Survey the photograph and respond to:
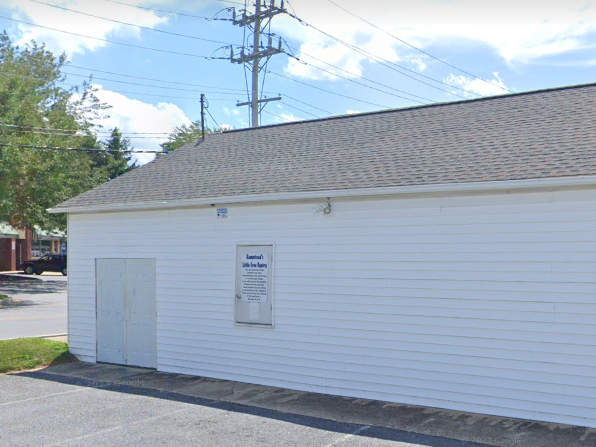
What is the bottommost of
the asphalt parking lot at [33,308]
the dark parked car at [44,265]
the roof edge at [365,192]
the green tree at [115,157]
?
the asphalt parking lot at [33,308]

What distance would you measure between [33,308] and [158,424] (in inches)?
703

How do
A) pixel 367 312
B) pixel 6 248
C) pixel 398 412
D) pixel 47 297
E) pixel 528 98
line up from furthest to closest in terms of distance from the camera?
pixel 6 248, pixel 47 297, pixel 528 98, pixel 367 312, pixel 398 412

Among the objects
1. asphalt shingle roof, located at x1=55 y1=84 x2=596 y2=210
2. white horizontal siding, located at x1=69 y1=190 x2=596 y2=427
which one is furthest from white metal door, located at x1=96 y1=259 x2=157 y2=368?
asphalt shingle roof, located at x1=55 y1=84 x2=596 y2=210

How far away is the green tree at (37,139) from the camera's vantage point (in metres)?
25.8

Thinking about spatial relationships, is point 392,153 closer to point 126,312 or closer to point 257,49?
point 126,312

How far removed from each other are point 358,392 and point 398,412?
975 millimetres

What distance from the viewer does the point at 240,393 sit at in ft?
33.4

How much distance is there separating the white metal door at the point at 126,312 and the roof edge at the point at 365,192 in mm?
1034

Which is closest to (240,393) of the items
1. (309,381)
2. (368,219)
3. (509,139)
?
(309,381)

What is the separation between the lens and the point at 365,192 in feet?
31.1

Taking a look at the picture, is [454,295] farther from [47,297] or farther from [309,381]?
[47,297]

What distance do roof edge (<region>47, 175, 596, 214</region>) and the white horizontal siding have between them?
0.73ft

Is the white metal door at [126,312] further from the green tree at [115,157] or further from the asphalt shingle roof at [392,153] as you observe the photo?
the green tree at [115,157]

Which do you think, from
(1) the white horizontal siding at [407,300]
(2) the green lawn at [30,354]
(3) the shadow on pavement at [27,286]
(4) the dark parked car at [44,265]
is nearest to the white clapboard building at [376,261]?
(1) the white horizontal siding at [407,300]
